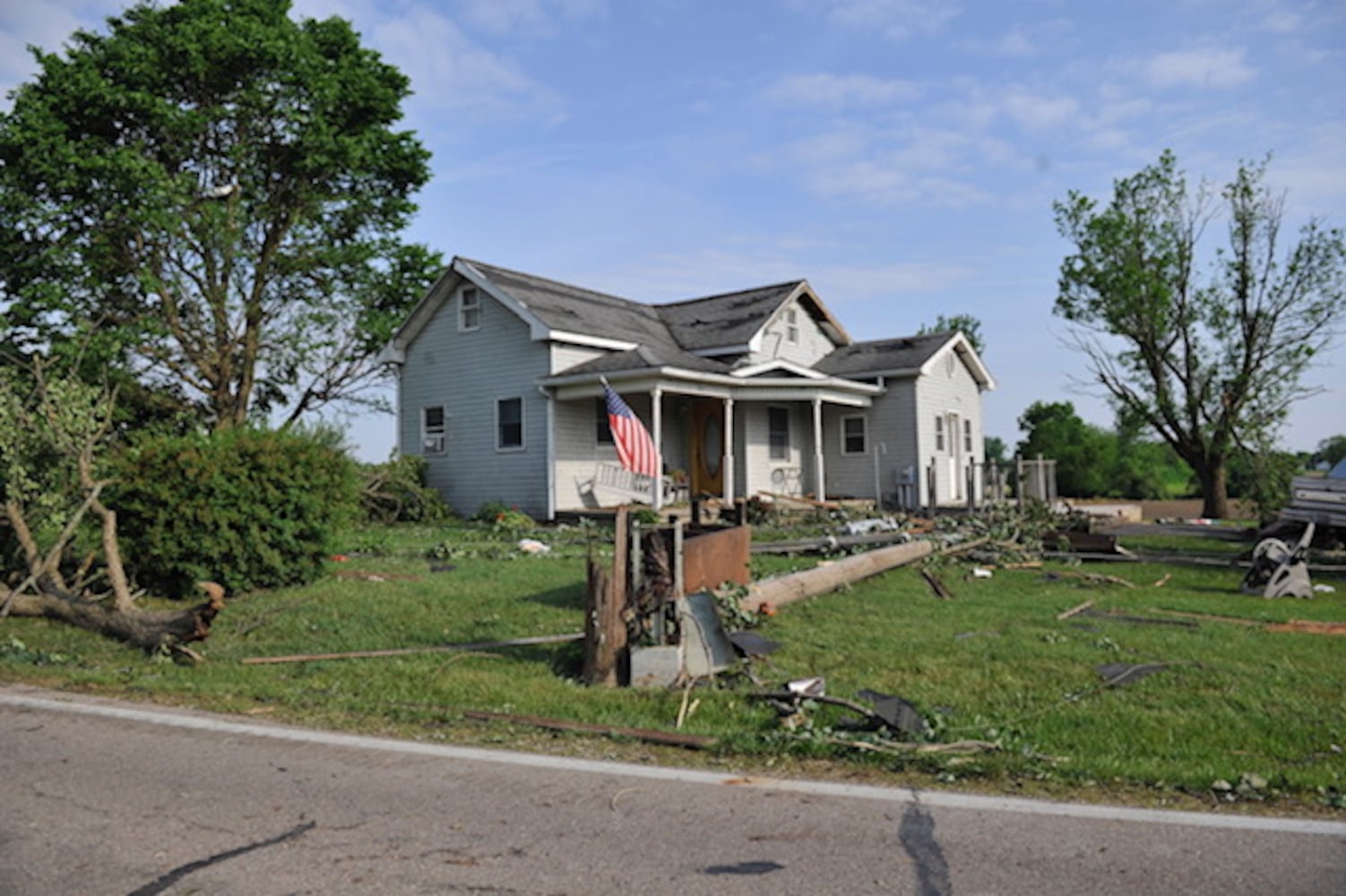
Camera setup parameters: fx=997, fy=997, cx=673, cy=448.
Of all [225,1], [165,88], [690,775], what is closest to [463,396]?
[165,88]

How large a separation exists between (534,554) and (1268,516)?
14335mm

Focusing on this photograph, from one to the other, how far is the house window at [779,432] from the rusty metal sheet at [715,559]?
49.1 ft

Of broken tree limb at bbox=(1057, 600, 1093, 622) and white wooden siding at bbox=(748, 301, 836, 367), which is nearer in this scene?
broken tree limb at bbox=(1057, 600, 1093, 622)

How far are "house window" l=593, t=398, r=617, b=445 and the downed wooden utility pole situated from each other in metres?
10.1

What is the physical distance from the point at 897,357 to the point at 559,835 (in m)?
24.6

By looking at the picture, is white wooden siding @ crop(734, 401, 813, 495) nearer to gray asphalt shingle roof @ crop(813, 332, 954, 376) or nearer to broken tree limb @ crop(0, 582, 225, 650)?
gray asphalt shingle roof @ crop(813, 332, 954, 376)

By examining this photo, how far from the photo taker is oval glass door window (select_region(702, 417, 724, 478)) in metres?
Result: 25.4

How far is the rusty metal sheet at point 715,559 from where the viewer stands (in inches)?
360

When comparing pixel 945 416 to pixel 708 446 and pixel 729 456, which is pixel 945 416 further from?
pixel 729 456

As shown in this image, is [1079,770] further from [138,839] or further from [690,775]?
[138,839]

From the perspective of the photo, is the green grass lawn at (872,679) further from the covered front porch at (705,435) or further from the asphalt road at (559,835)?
the covered front porch at (705,435)

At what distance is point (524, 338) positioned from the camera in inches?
912

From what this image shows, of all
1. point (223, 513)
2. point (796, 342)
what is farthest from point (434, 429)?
point (223, 513)

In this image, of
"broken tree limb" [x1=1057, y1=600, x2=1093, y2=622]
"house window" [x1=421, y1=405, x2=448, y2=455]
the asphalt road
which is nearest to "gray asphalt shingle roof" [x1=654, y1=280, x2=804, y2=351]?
"house window" [x1=421, y1=405, x2=448, y2=455]
